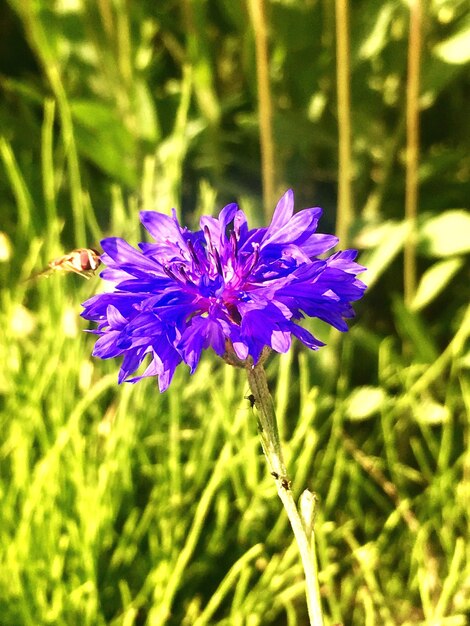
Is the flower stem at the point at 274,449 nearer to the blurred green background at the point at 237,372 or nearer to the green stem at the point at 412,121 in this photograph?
the blurred green background at the point at 237,372

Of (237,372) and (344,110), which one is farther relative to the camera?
(237,372)

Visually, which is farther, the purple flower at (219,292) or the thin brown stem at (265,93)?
the thin brown stem at (265,93)

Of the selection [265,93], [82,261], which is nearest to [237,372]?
[265,93]

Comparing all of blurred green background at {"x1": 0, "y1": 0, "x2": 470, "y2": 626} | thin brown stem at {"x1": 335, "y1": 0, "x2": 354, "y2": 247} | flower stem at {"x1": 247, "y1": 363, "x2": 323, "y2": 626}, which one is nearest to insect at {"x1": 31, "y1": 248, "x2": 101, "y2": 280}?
flower stem at {"x1": 247, "y1": 363, "x2": 323, "y2": 626}

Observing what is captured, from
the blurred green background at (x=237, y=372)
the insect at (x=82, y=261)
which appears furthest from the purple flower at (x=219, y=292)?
the blurred green background at (x=237, y=372)

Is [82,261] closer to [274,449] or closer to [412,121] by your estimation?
[274,449]

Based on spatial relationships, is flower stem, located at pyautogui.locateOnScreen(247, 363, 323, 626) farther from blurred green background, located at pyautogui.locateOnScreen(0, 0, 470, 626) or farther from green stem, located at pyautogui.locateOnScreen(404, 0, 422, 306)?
green stem, located at pyautogui.locateOnScreen(404, 0, 422, 306)
